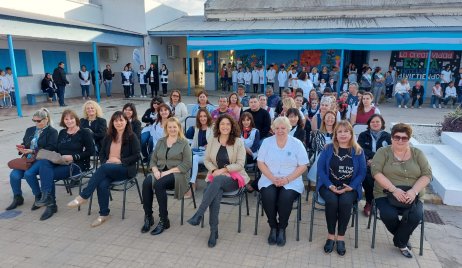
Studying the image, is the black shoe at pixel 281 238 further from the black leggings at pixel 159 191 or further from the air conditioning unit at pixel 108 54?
the air conditioning unit at pixel 108 54

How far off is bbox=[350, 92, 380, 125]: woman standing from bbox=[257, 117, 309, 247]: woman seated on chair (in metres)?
2.33

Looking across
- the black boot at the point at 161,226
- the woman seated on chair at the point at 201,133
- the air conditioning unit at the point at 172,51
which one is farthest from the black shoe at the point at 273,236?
the air conditioning unit at the point at 172,51

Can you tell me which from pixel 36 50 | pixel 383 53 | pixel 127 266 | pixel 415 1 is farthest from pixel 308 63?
pixel 127 266

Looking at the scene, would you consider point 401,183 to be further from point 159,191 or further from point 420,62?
point 420,62

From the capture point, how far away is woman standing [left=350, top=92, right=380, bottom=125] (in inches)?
216

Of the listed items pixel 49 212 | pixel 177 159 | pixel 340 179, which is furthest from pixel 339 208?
pixel 49 212

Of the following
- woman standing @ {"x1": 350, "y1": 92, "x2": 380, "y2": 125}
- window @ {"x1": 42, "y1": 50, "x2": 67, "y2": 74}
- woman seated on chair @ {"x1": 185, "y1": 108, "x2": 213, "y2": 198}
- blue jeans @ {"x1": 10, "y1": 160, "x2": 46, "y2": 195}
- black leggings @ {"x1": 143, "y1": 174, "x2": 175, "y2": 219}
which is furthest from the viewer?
window @ {"x1": 42, "y1": 50, "x2": 67, "y2": 74}

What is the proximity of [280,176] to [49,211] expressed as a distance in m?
3.00

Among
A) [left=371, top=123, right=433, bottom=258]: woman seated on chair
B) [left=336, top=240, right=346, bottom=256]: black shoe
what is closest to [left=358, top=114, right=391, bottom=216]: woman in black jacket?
[left=371, top=123, right=433, bottom=258]: woman seated on chair

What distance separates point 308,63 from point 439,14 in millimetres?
6221

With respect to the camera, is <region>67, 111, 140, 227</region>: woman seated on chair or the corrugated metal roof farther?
the corrugated metal roof

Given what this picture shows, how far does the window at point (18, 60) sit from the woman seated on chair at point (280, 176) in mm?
13181

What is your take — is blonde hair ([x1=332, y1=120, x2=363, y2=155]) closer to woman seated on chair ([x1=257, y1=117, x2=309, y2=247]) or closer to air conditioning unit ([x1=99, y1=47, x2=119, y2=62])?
woman seated on chair ([x1=257, y1=117, x2=309, y2=247])

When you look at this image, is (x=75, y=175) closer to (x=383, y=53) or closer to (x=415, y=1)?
(x=383, y=53)
